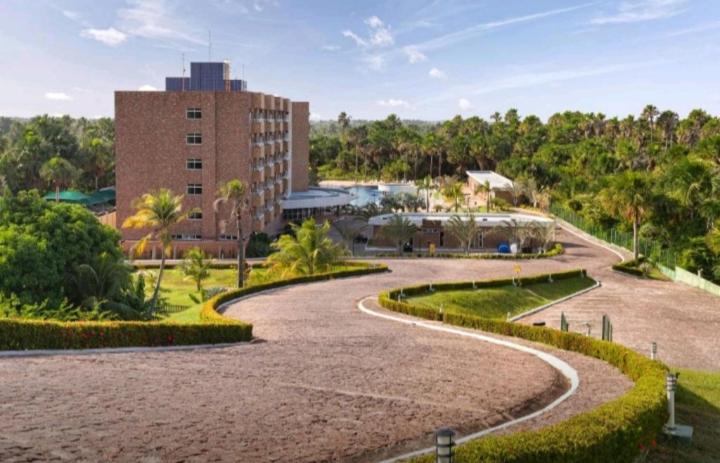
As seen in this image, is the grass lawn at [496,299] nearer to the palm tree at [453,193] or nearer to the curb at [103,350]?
the curb at [103,350]

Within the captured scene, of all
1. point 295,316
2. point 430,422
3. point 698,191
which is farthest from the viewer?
point 698,191

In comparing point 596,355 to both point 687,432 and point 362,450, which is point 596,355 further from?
point 362,450

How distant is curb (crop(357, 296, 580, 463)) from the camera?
13.7m

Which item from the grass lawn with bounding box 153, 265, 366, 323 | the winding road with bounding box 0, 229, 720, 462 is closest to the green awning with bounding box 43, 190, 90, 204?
the grass lawn with bounding box 153, 265, 366, 323

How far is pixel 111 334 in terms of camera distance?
22.2 meters

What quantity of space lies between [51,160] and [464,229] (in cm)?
4798

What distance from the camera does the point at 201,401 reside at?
15539mm

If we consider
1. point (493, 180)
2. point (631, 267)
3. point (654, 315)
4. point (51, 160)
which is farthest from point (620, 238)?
point (51, 160)

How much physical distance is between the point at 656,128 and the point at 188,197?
9484 cm

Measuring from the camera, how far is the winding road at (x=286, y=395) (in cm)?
1270

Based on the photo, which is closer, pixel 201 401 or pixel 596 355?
pixel 201 401

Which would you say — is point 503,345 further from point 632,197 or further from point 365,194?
point 365,194

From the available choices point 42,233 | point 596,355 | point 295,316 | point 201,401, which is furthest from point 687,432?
point 42,233

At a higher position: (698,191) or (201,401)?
(698,191)
